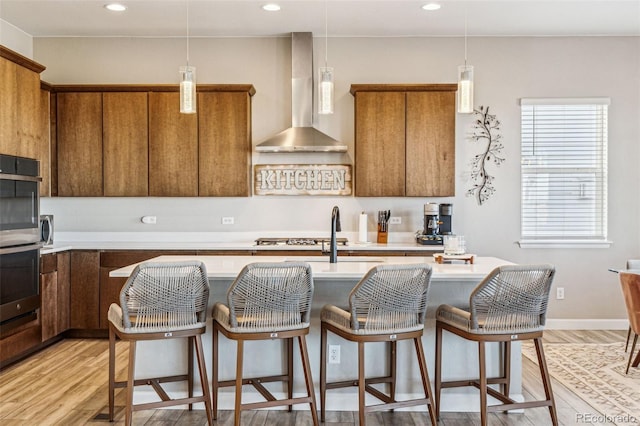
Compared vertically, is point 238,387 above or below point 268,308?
below

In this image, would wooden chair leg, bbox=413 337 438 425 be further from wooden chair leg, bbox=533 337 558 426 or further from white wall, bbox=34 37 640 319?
white wall, bbox=34 37 640 319

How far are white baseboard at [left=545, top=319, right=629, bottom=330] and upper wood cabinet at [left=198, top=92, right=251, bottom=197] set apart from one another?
10.9 ft

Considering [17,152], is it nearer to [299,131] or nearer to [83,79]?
[83,79]

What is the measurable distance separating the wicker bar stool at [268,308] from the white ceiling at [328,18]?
2.74 meters

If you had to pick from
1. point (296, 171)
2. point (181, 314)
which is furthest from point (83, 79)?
point (181, 314)

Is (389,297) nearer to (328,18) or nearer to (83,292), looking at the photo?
(328,18)

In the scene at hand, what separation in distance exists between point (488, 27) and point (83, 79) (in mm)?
4019

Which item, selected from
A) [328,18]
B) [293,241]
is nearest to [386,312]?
[293,241]

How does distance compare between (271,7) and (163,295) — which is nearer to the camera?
(163,295)

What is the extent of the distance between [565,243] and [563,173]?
0.71 m

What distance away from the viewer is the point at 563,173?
574cm

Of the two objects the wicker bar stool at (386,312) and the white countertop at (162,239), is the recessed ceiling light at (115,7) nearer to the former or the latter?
the white countertop at (162,239)

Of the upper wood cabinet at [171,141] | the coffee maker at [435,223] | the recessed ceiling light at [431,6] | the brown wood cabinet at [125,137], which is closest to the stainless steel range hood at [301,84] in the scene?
the upper wood cabinet at [171,141]

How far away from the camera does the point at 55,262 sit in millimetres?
4945
